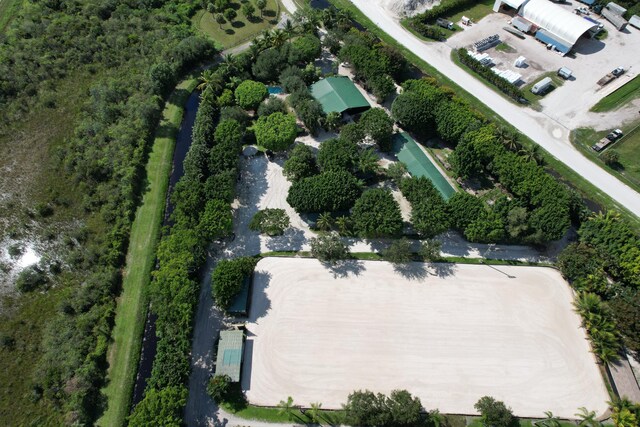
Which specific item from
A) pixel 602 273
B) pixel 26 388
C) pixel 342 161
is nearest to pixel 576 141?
pixel 602 273

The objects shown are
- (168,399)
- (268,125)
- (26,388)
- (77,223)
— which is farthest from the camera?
(268,125)

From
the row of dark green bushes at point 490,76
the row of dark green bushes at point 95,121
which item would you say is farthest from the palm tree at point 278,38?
the row of dark green bushes at point 490,76

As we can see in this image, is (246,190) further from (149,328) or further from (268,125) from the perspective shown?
(149,328)

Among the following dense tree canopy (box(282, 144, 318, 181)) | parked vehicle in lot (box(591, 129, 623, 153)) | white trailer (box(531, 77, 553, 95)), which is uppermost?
white trailer (box(531, 77, 553, 95))

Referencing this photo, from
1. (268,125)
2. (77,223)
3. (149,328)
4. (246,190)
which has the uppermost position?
(268,125)

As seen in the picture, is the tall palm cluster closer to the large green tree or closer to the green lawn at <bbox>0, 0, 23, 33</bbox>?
the large green tree

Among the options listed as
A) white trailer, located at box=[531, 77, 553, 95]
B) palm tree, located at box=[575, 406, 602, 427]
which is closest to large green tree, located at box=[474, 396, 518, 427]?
palm tree, located at box=[575, 406, 602, 427]

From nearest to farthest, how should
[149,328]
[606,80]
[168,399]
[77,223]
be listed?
[168,399] < [149,328] < [77,223] < [606,80]

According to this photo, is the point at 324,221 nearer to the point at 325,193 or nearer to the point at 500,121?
the point at 325,193
